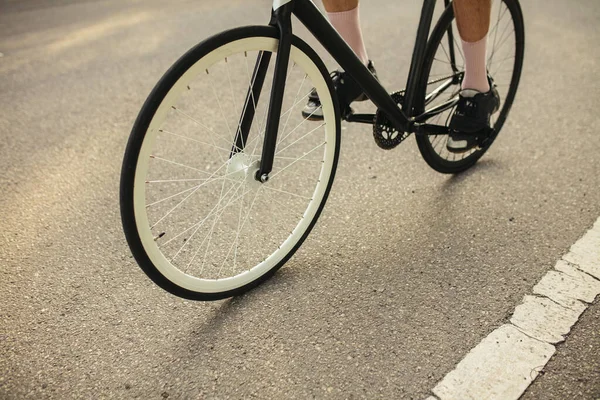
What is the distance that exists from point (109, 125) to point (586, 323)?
2511mm

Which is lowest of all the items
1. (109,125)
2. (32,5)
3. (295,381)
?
(295,381)

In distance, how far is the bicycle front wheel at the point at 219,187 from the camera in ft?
4.69

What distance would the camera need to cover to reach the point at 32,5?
5.29 metres

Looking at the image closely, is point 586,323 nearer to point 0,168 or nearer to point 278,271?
point 278,271

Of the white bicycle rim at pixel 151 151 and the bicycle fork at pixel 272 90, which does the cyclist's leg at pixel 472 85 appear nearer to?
the white bicycle rim at pixel 151 151

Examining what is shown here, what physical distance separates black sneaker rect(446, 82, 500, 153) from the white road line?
24.4 inches

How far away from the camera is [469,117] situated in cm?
226

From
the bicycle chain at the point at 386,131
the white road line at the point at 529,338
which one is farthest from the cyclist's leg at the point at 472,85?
the white road line at the point at 529,338

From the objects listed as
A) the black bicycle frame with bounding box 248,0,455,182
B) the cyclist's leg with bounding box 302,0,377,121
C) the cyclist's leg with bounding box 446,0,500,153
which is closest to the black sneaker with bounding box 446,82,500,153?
the cyclist's leg with bounding box 446,0,500,153

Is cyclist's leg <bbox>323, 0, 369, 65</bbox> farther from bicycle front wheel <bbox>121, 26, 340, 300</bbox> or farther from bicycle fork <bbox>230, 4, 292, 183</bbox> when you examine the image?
bicycle fork <bbox>230, 4, 292, 183</bbox>

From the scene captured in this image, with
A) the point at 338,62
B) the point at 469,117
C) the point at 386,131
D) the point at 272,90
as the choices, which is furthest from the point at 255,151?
the point at 469,117

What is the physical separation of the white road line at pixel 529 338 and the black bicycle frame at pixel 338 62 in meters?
0.75

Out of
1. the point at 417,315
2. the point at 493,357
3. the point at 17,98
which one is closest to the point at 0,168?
the point at 17,98

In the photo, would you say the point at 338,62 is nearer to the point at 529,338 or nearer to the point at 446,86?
the point at 446,86
